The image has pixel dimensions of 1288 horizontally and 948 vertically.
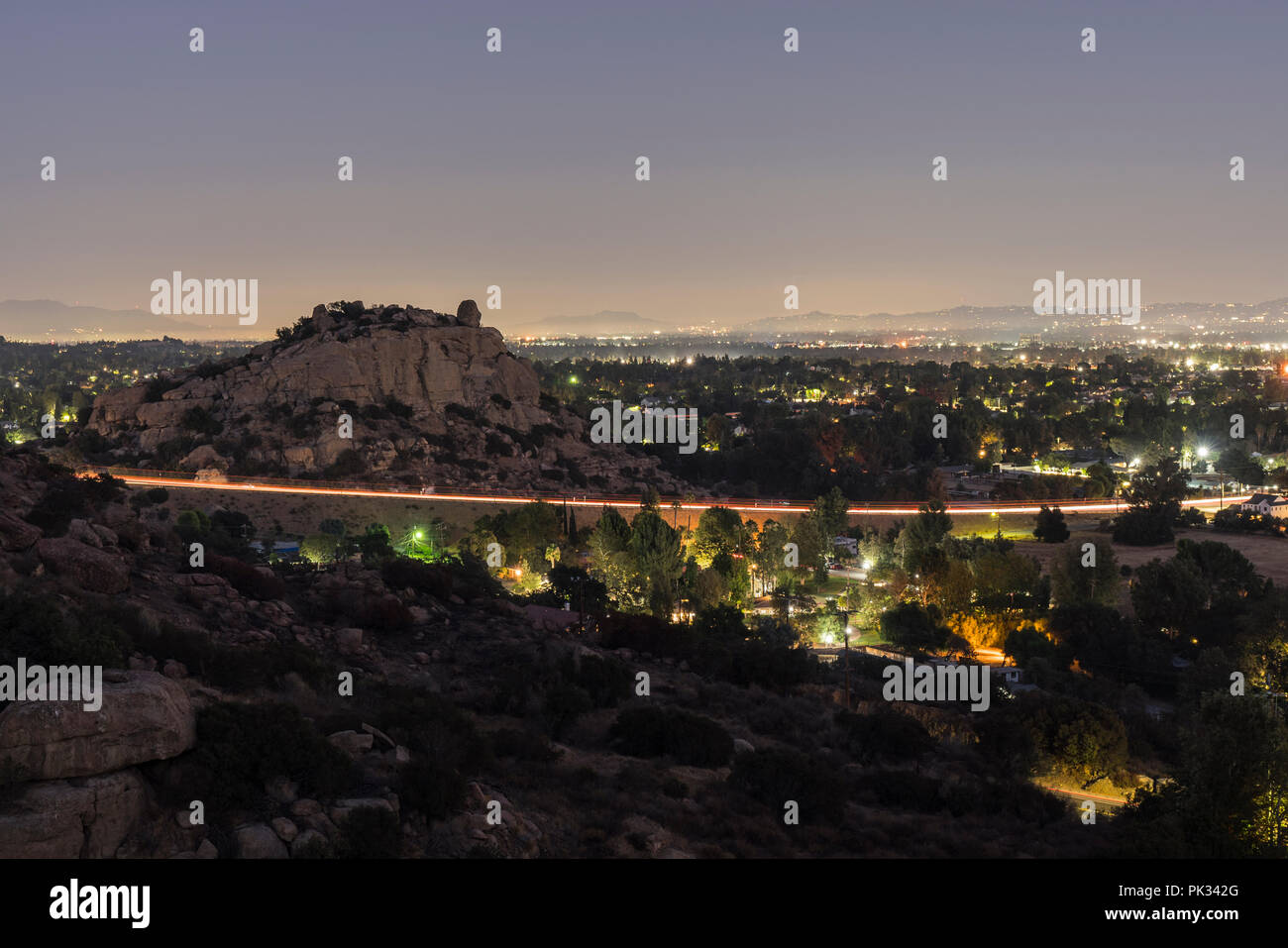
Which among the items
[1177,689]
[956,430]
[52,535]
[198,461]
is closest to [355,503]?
[198,461]

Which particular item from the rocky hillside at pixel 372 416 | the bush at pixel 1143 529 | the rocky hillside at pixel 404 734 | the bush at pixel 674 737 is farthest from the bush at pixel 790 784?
the bush at pixel 1143 529

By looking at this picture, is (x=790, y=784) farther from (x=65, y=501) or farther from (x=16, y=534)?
(x=65, y=501)

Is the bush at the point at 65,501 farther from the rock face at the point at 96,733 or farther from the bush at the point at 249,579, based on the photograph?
the rock face at the point at 96,733

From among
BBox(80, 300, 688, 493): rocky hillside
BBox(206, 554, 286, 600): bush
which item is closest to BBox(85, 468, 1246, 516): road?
BBox(80, 300, 688, 493): rocky hillside

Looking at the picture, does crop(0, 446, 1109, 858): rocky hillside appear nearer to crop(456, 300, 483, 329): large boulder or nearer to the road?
the road

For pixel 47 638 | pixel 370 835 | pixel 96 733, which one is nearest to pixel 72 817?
pixel 96 733
